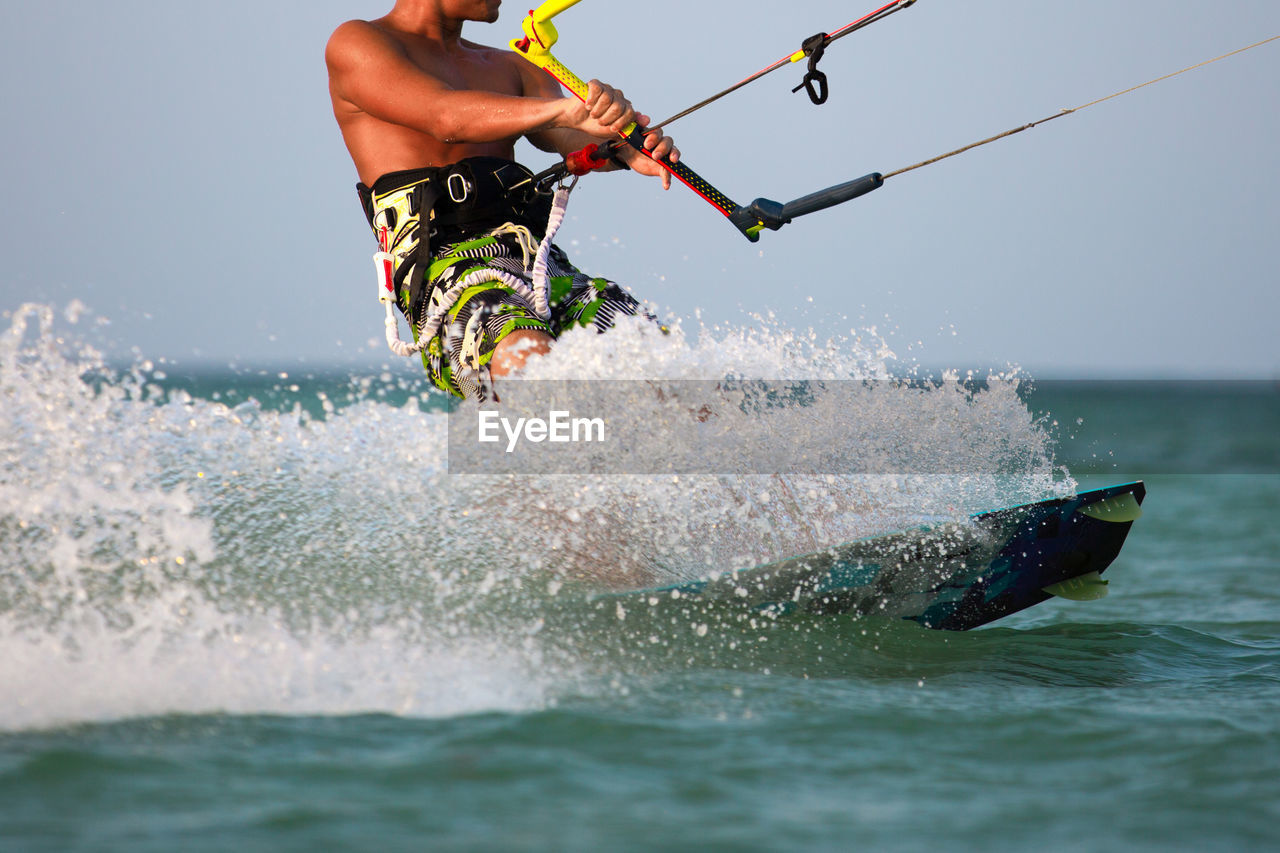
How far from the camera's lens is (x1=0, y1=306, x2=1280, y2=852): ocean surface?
1.70 meters

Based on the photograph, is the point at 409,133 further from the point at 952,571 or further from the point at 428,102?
the point at 952,571

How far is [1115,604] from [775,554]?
2.14 meters

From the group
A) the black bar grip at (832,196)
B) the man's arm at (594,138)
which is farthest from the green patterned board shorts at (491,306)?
the black bar grip at (832,196)

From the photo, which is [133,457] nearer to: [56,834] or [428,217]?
[428,217]

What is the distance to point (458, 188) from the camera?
305 centimetres

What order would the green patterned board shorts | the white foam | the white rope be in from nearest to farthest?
1. the white foam
2. the green patterned board shorts
3. the white rope

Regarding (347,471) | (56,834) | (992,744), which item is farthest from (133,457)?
(992,744)

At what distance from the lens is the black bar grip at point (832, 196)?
297 cm

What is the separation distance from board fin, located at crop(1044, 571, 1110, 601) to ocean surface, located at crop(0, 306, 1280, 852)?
142 millimetres

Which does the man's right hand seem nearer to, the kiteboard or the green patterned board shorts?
the green patterned board shorts

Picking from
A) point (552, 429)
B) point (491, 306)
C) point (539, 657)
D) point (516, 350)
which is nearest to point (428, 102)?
point (491, 306)

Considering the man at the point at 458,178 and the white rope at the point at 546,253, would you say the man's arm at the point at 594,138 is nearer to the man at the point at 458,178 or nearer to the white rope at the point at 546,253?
the man at the point at 458,178

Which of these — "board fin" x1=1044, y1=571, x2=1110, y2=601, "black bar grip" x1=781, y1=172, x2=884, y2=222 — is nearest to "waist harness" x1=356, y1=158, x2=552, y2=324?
"black bar grip" x1=781, y1=172, x2=884, y2=222

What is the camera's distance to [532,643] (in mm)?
2430
